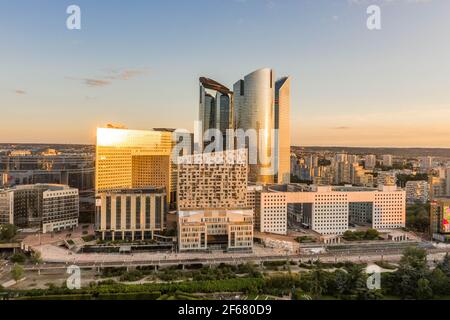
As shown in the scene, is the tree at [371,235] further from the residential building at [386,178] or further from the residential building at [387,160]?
the residential building at [387,160]

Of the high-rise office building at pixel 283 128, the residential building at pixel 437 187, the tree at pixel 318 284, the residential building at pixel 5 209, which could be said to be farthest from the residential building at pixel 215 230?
the residential building at pixel 437 187

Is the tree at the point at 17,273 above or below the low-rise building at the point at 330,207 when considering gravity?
below

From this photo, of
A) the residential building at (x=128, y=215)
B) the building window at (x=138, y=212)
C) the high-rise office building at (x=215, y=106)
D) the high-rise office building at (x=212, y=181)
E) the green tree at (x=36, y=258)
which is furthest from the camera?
the high-rise office building at (x=215, y=106)

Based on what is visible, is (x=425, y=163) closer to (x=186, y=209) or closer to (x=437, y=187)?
(x=437, y=187)

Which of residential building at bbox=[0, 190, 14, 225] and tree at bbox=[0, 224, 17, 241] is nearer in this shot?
tree at bbox=[0, 224, 17, 241]

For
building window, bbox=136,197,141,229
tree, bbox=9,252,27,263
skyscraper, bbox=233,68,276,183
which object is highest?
skyscraper, bbox=233,68,276,183

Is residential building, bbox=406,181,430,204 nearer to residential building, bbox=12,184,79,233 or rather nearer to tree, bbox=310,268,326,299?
tree, bbox=310,268,326,299

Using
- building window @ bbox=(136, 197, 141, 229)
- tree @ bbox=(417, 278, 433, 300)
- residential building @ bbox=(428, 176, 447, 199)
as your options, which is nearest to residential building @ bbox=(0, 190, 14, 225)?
building window @ bbox=(136, 197, 141, 229)
